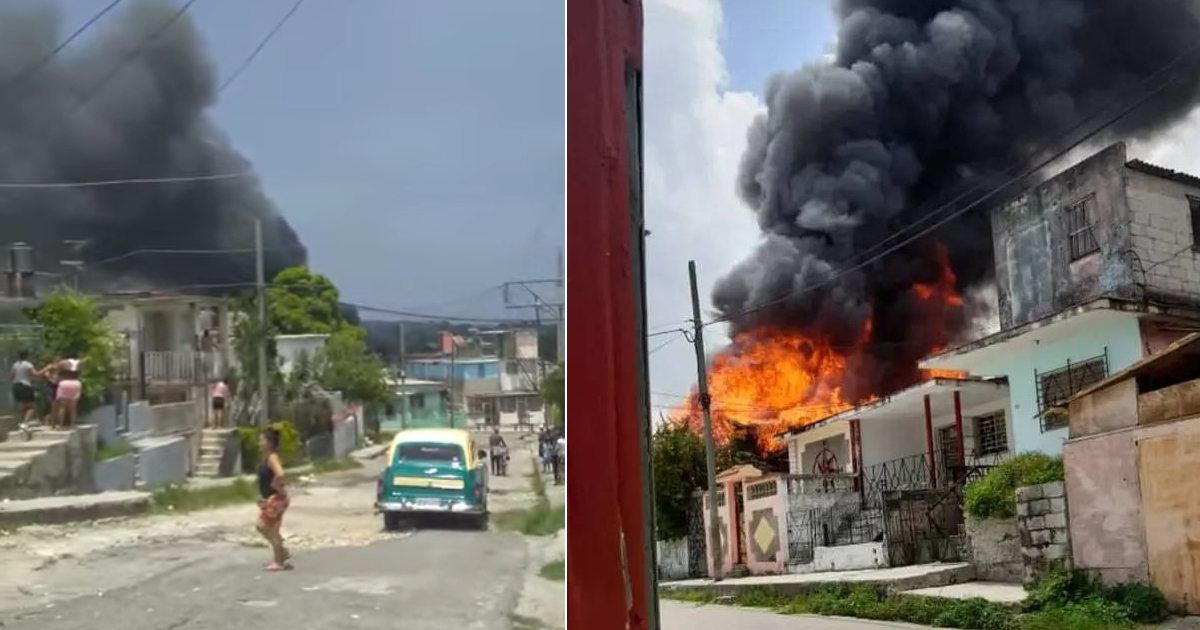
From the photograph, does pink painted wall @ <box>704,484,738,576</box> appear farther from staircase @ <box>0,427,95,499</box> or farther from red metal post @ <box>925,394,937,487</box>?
staircase @ <box>0,427,95,499</box>

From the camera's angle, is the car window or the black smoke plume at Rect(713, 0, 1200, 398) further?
the black smoke plume at Rect(713, 0, 1200, 398)

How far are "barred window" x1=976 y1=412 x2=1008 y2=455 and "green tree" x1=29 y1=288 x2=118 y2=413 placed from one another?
5.21 meters

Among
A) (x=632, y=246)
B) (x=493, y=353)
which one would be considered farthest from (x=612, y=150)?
(x=493, y=353)

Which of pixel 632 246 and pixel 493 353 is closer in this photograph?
pixel 493 353

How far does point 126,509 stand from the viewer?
112cm

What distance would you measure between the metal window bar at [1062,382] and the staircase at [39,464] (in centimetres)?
498

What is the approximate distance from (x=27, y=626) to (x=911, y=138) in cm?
939

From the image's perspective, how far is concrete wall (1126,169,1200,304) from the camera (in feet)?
16.0

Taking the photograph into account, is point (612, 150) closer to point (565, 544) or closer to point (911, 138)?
point (565, 544)

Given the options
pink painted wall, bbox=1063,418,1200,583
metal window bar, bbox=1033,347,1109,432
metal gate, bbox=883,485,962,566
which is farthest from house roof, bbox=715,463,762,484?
pink painted wall, bbox=1063,418,1200,583

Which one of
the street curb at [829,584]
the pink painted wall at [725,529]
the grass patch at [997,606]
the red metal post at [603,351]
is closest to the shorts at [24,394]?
the red metal post at [603,351]

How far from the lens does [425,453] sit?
116cm

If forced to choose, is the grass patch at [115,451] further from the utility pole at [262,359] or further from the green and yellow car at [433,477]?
the green and yellow car at [433,477]

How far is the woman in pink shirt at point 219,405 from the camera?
110cm
